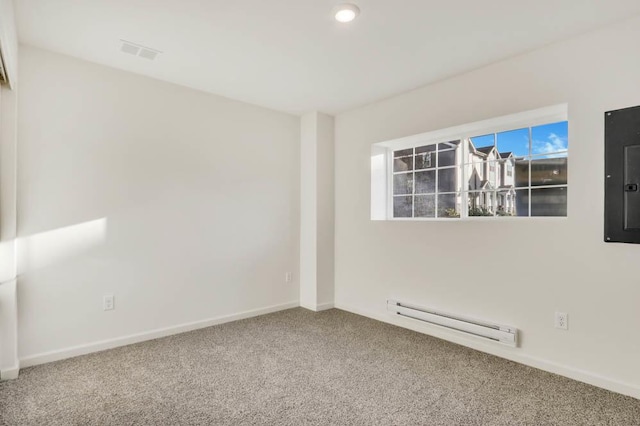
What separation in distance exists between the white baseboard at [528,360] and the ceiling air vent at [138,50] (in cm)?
313

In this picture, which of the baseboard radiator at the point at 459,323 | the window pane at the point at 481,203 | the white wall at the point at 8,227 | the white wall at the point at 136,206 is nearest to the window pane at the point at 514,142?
the window pane at the point at 481,203

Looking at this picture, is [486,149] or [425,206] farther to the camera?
[425,206]

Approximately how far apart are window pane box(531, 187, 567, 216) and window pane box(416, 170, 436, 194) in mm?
924

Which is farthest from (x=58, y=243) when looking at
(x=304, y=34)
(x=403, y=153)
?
(x=403, y=153)

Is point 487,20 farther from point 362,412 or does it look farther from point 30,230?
point 30,230

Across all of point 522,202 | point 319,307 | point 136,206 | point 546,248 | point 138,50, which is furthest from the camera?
point 319,307

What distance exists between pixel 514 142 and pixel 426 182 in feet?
2.93

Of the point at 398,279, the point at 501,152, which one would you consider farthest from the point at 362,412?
the point at 501,152

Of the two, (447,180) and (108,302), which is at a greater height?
(447,180)

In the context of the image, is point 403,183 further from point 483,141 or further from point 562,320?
point 562,320

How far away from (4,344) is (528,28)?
402 cm

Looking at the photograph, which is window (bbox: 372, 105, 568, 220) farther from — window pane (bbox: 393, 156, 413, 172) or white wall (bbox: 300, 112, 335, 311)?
white wall (bbox: 300, 112, 335, 311)

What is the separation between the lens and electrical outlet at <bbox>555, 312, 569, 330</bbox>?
2.45m

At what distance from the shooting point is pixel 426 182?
3605mm
